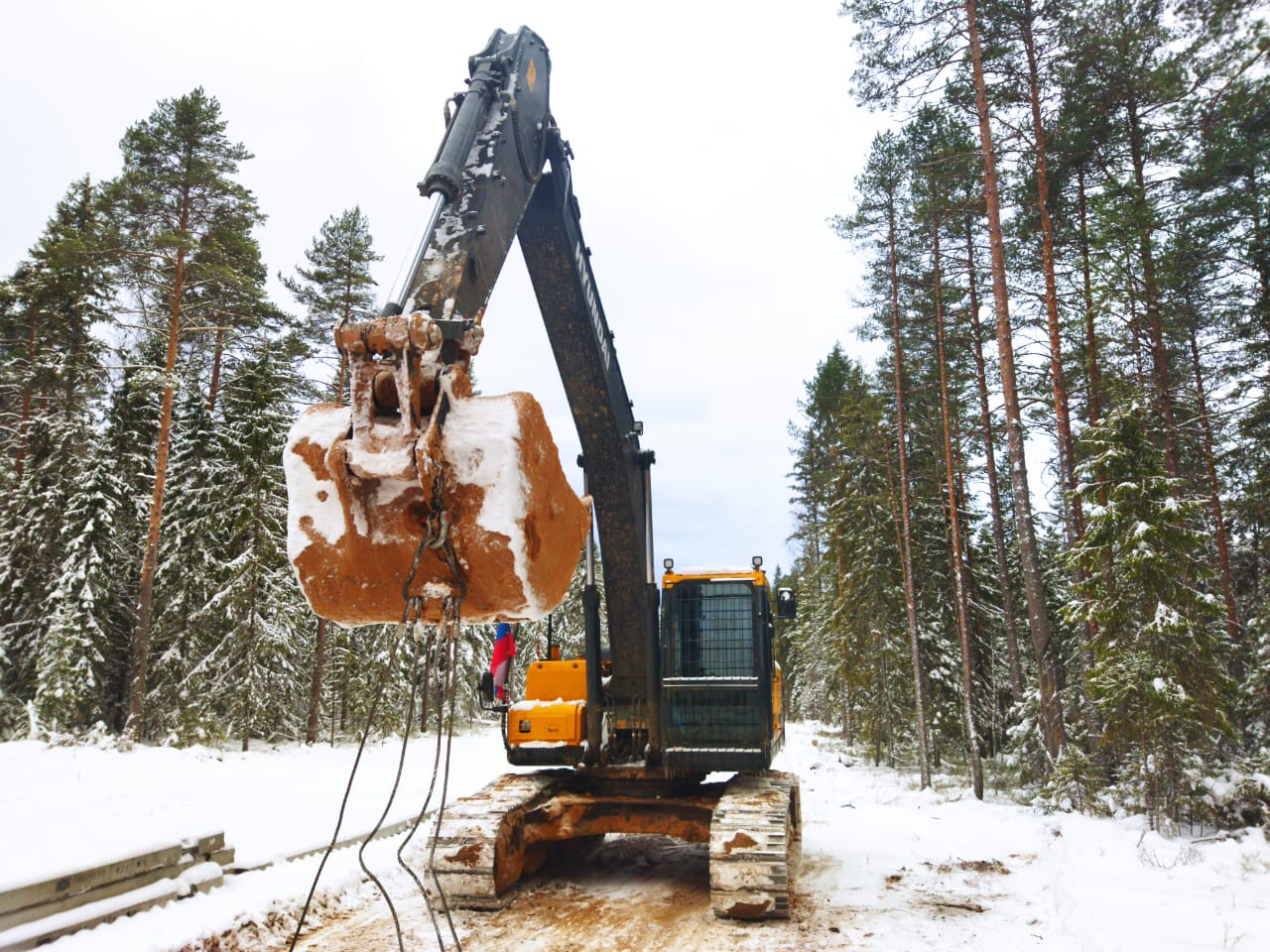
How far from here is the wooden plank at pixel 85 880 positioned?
17.9 feet

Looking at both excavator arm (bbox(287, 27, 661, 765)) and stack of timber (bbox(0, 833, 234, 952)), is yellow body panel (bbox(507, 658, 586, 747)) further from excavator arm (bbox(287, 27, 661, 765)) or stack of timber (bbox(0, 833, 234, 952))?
excavator arm (bbox(287, 27, 661, 765))

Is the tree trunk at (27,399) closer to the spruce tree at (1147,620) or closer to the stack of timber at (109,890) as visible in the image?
the stack of timber at (109,890)

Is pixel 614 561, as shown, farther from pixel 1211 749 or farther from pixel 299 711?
pixel 299 711

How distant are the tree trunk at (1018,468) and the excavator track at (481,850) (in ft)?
26.7

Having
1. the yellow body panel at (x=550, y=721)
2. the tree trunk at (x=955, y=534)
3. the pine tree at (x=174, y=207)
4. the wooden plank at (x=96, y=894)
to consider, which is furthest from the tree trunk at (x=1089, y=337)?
the pine tree at (x=174, y=207)

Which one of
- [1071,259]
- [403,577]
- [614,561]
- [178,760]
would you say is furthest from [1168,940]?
[178,760]

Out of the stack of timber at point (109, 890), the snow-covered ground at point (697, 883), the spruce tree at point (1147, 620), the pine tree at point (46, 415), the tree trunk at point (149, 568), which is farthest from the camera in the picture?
the pine tree at point (46, 415)

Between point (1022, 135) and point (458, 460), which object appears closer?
point (458, 460)

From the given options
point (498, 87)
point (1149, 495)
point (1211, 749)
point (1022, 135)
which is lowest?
point (1211, 749)

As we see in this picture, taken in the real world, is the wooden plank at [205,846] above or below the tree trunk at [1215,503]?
below

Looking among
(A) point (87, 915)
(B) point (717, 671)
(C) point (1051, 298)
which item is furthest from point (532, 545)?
(C) point (1051, 298)

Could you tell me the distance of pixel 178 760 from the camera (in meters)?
15.1

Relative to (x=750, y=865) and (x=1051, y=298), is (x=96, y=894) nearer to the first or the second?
(x=750, y=865)

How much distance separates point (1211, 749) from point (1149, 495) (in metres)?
3.42
